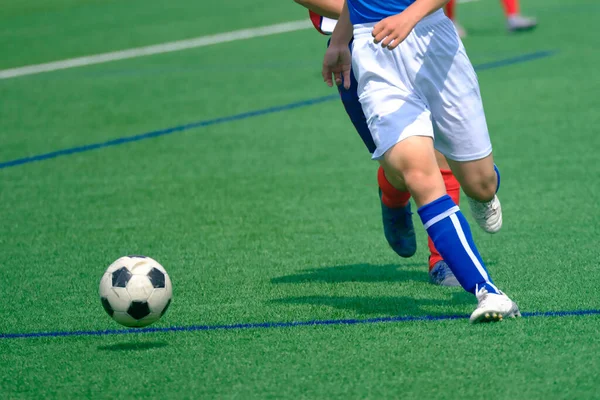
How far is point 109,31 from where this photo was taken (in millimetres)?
17406

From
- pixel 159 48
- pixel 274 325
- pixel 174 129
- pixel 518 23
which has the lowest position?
pixel 518 23

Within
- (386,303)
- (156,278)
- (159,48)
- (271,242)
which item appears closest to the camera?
(156,278)

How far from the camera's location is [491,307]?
14.4 ft

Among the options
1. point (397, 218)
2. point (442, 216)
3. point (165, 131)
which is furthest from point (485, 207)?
point (165, 131)

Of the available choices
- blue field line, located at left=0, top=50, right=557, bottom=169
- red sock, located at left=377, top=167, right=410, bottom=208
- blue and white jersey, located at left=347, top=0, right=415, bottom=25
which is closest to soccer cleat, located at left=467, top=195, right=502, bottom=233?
red sock, located at left=377, top=167, right=410, bottom=208

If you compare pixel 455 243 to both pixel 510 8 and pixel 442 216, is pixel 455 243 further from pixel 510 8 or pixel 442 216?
pixel 510 8

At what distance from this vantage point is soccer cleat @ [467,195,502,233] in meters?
5.08

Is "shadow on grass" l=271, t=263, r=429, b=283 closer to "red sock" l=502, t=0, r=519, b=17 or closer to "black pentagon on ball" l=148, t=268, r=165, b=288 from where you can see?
"black pentagon on ball" l=148, t=268, r=165, b=288

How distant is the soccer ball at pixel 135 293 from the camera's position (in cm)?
447

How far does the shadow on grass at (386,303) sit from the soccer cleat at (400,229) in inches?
20.0

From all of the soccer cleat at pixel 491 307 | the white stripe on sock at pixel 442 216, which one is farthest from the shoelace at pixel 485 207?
the soccer cleat at pixel 491 307

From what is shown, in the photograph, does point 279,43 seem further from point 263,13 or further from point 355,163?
point 355,163

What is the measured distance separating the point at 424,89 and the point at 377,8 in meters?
0.38

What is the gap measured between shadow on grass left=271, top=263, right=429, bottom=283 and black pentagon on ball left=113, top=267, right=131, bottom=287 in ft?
3.35
